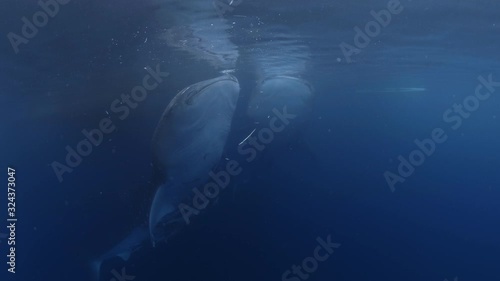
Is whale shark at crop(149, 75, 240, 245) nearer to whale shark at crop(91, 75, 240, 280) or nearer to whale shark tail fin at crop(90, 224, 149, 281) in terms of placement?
whale shark at crop(91, 75, 240, 280)

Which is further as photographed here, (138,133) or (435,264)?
(138,133)

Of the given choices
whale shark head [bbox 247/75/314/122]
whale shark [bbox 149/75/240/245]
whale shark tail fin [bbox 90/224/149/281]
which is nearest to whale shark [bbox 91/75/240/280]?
whale shark [bbox 149/75/240/245]

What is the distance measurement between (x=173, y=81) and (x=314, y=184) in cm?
1398

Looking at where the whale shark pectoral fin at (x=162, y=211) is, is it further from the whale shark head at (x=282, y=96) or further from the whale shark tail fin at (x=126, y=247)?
the whale shark head at (x=282, y=96)

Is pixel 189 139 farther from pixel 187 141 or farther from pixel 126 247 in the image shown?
pixel 126 247

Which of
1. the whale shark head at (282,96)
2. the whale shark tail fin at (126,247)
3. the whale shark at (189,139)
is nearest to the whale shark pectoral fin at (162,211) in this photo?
the whale shark at (189,139)

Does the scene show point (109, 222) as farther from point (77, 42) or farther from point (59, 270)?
point (77, 42)

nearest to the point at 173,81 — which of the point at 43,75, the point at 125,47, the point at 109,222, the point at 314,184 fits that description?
the point at 43,75

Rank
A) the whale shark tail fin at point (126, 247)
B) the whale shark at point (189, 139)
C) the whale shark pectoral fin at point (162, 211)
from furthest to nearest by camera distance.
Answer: the whale shark tail fin at point (126, 247)
the whale shark pectoral fin at point (162, 211)
the whale shark at point (189, 139)

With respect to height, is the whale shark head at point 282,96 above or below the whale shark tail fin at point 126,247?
above

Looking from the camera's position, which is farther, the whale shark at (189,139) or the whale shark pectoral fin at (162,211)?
the whale shark pectoral fin at (162,211)

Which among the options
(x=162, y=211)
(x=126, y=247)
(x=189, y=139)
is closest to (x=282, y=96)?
(x=162, y=211)

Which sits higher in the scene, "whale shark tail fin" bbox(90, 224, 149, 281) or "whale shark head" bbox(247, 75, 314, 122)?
"whale shark head" bbox(247, 75, 314, 122)

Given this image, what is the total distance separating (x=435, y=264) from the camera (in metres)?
22.8
